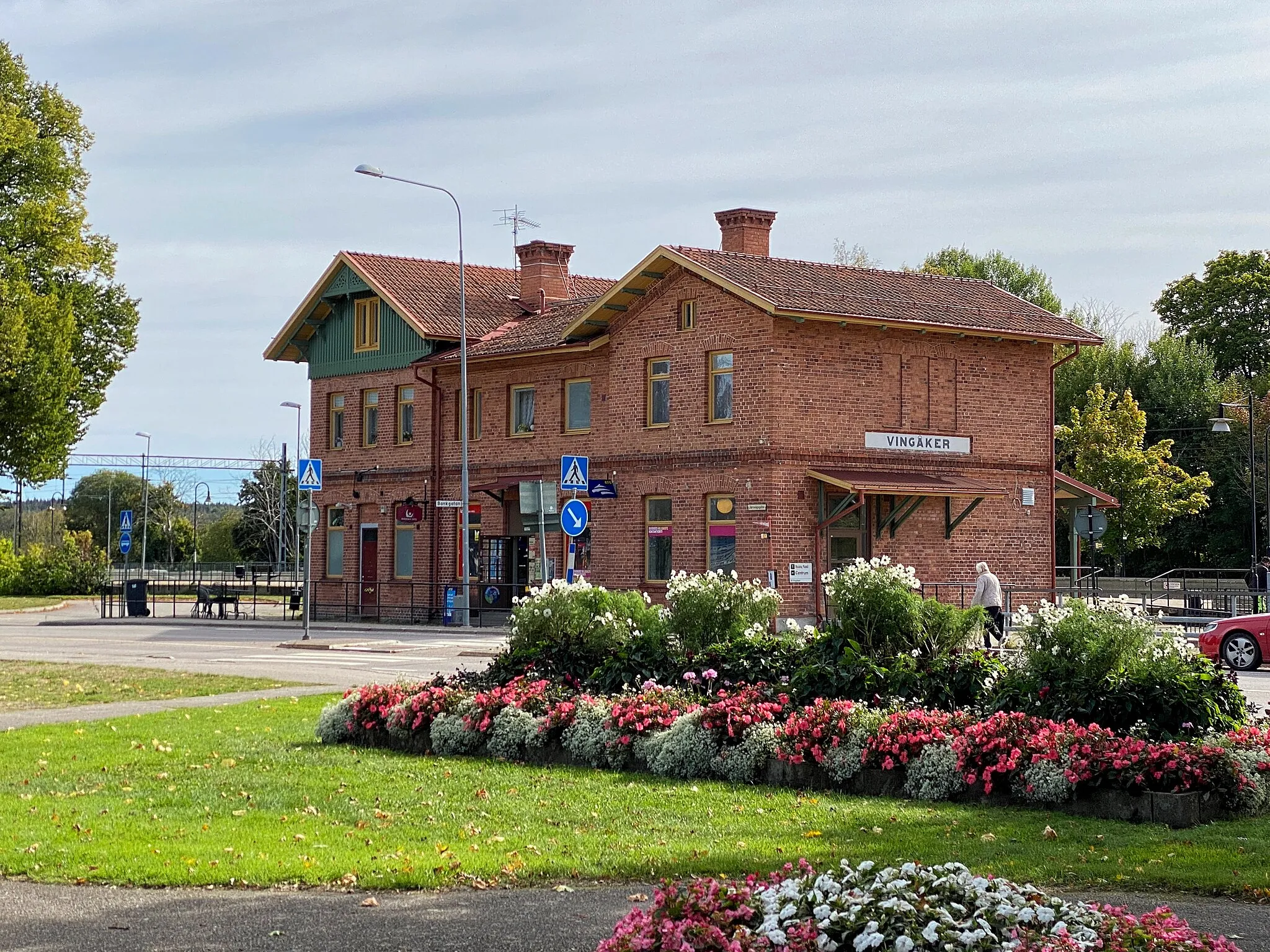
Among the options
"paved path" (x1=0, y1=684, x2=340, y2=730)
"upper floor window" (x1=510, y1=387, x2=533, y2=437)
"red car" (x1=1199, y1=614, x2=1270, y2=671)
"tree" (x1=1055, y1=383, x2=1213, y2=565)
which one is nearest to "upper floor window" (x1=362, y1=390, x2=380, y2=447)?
"upper floor window" (x1=510, y1=387, x2=533, y2=437)

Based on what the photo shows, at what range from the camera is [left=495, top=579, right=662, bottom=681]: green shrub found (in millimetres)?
15234

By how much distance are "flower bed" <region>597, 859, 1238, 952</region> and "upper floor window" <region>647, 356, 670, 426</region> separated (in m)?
32.5

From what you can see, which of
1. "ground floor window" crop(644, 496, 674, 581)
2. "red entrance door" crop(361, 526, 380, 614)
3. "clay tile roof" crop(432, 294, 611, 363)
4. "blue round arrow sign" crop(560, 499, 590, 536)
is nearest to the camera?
"blue round arrow sign" crop(560, 499, 590, 536)

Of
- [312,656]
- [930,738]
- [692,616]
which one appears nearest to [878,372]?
[312,656]

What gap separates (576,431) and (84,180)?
68.8ft

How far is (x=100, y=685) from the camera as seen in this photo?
72.0 ft

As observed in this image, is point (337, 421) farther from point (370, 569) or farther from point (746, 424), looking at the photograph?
point (746, 424)

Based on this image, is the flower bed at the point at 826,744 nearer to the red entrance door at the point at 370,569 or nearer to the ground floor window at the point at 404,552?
the ground floor window at the point at 404,552

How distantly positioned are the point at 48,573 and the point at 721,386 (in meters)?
42.8

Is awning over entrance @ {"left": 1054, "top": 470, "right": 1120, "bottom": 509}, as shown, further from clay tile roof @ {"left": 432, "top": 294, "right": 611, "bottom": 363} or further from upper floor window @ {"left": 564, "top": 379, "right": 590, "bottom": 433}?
clay tile roof @ {"left": 432, "top": 294, "right": 611, "bottom": 363}

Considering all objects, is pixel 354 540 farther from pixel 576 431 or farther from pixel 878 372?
pixel 878 372

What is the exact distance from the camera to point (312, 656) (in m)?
29.9

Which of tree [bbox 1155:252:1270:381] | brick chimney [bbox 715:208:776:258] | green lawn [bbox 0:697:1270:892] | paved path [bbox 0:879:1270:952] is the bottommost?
paved path [bbox 0:879:1270:952]

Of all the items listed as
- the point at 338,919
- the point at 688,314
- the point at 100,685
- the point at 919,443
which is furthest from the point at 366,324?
the point at 338,919
